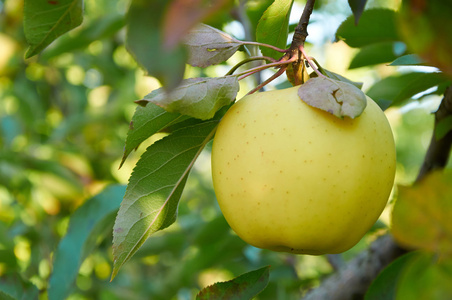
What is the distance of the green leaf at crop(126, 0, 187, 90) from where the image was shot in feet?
0.77

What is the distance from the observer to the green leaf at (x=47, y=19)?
554 millimetres

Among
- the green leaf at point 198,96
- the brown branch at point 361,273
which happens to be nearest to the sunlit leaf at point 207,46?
the green leaf at point 198,96

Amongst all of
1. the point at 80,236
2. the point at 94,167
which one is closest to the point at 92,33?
the point at 94,167

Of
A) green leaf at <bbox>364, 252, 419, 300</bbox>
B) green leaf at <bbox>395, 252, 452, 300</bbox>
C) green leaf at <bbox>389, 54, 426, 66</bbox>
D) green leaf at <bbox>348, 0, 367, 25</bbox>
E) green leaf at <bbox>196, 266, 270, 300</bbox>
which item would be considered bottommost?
green leaf at <bbox>364, 252, 419, 300</bbox>

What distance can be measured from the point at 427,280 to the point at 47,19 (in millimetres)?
483

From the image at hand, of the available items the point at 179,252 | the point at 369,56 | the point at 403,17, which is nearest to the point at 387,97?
the point at 369,56

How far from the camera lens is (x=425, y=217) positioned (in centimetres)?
26

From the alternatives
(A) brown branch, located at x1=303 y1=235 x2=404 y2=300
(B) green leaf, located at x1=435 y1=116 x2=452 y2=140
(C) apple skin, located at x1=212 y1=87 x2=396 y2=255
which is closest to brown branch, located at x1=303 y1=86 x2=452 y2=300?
(A) brown branch, located at x1=303 y1=235 x2=404 y2=300

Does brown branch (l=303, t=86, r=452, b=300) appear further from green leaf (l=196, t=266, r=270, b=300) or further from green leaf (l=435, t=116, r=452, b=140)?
green leaf (l=196, t=266, r=270, b=300)

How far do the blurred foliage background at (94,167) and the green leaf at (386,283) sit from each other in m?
0.43

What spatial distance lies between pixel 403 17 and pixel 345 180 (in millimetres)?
249

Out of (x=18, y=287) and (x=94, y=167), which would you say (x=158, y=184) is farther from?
(x=94, y=167)

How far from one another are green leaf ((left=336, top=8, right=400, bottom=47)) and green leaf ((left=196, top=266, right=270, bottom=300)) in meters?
0.40

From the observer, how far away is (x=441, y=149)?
78cm
